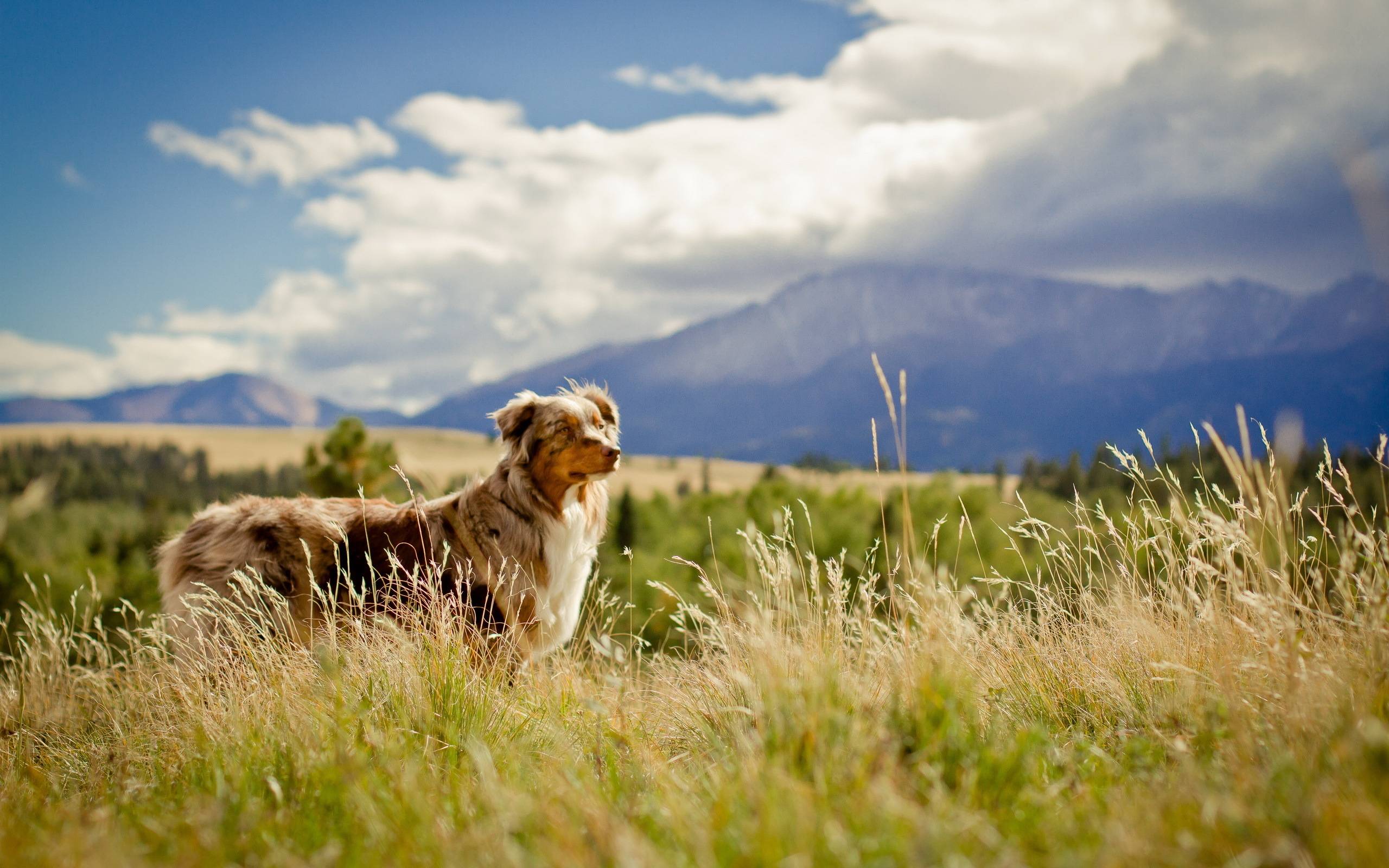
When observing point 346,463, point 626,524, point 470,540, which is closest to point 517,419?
point 470,540

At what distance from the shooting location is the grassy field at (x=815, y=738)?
6.76 ft

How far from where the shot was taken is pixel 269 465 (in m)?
134

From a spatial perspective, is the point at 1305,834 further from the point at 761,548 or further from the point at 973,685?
the point at 761,548

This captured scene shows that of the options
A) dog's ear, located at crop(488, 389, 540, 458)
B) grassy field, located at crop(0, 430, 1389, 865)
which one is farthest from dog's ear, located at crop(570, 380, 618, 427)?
grassy field, located at crop(0, 430, 1389, 865)

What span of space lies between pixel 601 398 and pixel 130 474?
439ft

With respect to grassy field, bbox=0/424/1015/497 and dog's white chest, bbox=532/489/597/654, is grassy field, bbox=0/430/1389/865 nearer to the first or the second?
dog's white chest, bbox=532/489/597/654

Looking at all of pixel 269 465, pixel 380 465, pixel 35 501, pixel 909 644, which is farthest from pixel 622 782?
pixel 269 465

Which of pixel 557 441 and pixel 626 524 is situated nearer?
pixel 557 441

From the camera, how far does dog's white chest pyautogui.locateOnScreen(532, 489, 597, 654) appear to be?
18.0ft

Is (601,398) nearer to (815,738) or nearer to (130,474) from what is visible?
(815,738)

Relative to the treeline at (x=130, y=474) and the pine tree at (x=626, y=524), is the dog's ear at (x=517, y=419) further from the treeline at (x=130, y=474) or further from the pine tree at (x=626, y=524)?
the treeline at (x=130, y=474)

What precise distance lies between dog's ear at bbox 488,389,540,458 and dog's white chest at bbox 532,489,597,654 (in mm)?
588

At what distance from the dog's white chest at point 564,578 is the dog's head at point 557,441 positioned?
0.24 m

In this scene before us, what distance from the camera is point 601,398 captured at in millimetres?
6438
